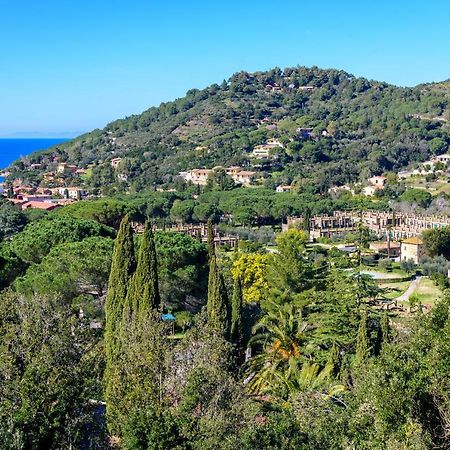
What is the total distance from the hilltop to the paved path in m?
42.4

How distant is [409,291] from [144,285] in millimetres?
24755

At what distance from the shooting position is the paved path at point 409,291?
3566 cm

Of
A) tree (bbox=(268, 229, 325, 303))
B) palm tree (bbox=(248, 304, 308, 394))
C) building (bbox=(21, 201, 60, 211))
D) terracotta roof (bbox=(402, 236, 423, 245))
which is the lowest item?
terracotta roof (bbox=(402, 236, 423, 245))

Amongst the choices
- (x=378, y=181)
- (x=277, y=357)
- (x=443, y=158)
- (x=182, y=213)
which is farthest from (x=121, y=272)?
(x=443, y=158)

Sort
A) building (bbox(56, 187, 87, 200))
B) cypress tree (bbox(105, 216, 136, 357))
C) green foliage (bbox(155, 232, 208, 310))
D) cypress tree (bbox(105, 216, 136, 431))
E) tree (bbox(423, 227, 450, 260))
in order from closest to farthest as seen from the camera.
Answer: cypress tree (bbox(105, 216, 136, 431)) < cypress tree (bbox(105, 216, 136, 357)) < green foliage (bbox(155, 232, 208, 310)) < tree (bbox(423, 227, 450, 260)) < building (bbox(56, 187, 87, 200))

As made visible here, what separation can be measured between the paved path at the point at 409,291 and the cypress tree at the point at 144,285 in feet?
69.9

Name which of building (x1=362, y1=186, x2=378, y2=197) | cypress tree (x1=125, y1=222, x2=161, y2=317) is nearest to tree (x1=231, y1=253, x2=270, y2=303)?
cypress tree (x1=125, y1=222, x2=161, y2=317)

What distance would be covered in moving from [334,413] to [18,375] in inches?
220

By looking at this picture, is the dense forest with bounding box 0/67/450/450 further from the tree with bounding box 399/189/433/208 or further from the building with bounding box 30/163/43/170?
the building with bounding box 30/163/43/170

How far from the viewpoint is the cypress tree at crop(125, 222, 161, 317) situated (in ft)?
56.0

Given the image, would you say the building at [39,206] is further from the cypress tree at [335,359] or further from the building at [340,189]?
the cypress tree at [335,359]

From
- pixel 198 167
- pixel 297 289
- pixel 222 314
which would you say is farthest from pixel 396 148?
pixel 222 314

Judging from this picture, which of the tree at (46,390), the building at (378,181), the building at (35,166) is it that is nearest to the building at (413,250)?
the building at (378,181)

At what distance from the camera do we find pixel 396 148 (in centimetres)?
10206
